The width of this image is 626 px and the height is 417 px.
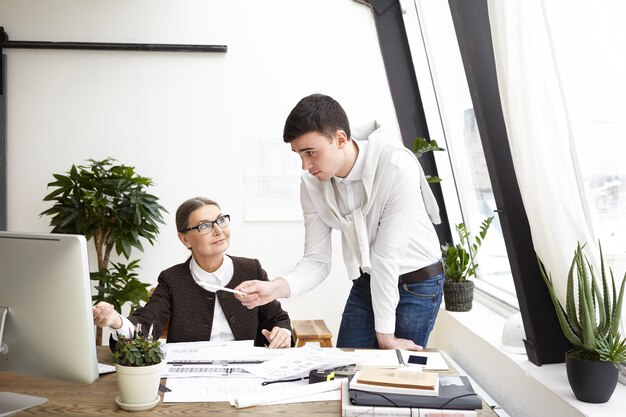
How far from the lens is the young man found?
239 cm

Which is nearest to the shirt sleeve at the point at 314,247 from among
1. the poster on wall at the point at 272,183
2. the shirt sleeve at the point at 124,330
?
the shirt sleeve at the point at 124,330

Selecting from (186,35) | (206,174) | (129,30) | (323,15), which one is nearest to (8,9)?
(129,30)

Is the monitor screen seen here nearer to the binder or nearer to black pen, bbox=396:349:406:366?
the binder

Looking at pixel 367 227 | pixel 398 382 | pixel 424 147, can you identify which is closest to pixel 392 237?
pixel 367 227

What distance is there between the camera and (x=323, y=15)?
4.74 metres

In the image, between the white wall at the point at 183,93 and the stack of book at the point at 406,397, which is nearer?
the stack of book at the point at 406,397

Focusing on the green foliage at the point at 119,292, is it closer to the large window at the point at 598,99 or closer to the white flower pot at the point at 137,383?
the white flower pot at the point at 137,383

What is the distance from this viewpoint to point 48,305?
67.0 inches

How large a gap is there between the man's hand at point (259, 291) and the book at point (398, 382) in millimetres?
723

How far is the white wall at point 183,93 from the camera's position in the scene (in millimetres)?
4625

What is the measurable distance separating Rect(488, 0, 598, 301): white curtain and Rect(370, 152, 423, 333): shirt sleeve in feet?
1.47

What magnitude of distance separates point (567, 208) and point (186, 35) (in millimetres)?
3272

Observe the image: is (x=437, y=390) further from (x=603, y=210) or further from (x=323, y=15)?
(x=323, y=15)

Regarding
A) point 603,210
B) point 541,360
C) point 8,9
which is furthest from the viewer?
point 8,9
